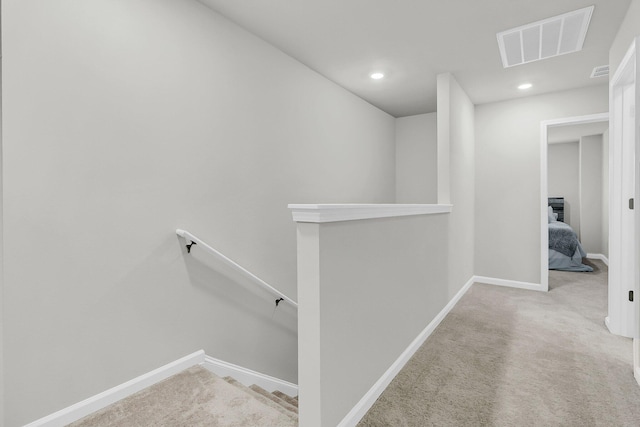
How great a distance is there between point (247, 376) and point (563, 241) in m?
5.33

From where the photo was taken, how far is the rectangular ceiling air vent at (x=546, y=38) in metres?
2.35

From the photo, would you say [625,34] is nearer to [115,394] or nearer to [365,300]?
[365,300]

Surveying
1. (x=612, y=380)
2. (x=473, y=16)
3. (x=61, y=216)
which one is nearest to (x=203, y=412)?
(x=61, y=216)

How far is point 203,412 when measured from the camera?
64.6 inches

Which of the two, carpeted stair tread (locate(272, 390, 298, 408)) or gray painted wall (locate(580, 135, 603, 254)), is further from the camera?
gray painted wall (locate(580, 135, 603, 254))

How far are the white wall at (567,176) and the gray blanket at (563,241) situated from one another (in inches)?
92.0

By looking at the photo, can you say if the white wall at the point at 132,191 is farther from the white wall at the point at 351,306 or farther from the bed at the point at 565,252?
the bed at the point at 565,252

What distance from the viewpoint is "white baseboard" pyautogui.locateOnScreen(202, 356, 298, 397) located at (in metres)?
2.17

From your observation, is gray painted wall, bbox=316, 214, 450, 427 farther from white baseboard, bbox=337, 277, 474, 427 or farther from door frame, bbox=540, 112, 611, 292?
door frame, bbox=540, 112, 611, 292

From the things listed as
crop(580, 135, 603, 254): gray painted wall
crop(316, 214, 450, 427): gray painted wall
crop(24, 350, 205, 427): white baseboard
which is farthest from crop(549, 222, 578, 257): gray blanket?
crop(24, 350, 205, 427): white baseboard

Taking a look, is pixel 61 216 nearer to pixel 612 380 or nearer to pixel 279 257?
pixel 279 257

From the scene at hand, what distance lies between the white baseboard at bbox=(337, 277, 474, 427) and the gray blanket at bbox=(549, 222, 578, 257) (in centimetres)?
345

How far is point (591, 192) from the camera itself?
6.30 metres

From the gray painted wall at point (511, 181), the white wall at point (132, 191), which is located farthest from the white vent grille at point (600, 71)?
the white wall at point (132, 191)
